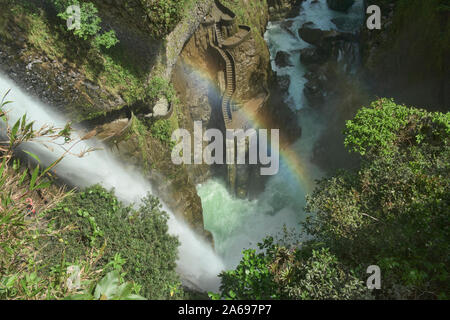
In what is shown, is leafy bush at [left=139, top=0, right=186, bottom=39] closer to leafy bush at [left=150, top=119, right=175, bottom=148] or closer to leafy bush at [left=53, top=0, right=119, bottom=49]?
leafy bush at [left=53, top=0, right=119, bottom=49]

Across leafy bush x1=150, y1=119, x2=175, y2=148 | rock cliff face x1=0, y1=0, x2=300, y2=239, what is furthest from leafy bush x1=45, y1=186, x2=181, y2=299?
leafy bush x1=150, y1=119, x2=175, y2=148

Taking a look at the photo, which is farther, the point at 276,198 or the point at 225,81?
the point at 276,198

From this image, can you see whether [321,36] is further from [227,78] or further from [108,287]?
[108,287]

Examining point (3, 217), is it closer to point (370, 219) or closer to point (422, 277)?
point (422, 277)

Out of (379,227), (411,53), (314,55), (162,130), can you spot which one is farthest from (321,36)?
(379,227)

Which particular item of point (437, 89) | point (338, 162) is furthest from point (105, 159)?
point (437, 89)

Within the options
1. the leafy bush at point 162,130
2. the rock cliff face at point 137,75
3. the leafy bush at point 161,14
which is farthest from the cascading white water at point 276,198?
the leafy bush at point 161,14
